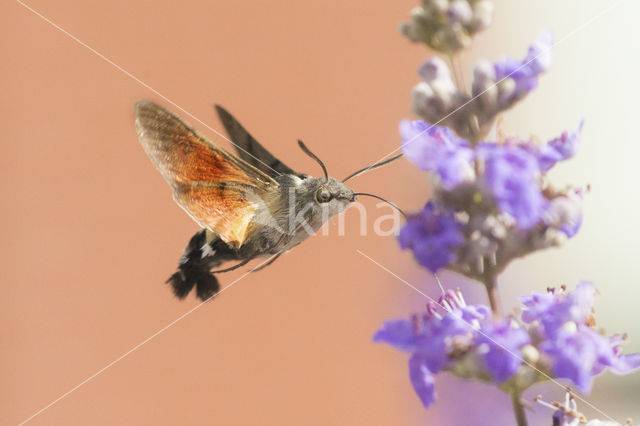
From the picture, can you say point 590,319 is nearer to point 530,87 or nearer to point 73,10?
point 530,87

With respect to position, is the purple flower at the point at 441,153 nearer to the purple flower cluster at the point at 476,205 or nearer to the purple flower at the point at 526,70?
the purple flower cluster at the point at 476,205

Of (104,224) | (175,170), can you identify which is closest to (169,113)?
(175,170)

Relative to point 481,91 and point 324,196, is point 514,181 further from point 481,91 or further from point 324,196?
point 324,196

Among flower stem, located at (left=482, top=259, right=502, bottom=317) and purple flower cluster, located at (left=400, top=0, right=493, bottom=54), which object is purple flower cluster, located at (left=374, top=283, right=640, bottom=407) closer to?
flower stem, located at (left=482, top=259, right=502, bottom=317)

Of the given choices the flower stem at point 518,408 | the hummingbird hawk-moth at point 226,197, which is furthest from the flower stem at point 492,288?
the hummingbird hawk-moth at point 226,197

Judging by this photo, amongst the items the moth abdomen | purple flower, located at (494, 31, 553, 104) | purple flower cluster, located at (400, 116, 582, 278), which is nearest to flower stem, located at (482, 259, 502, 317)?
purple flower cluster, located at (400, 116, 582, 278)
